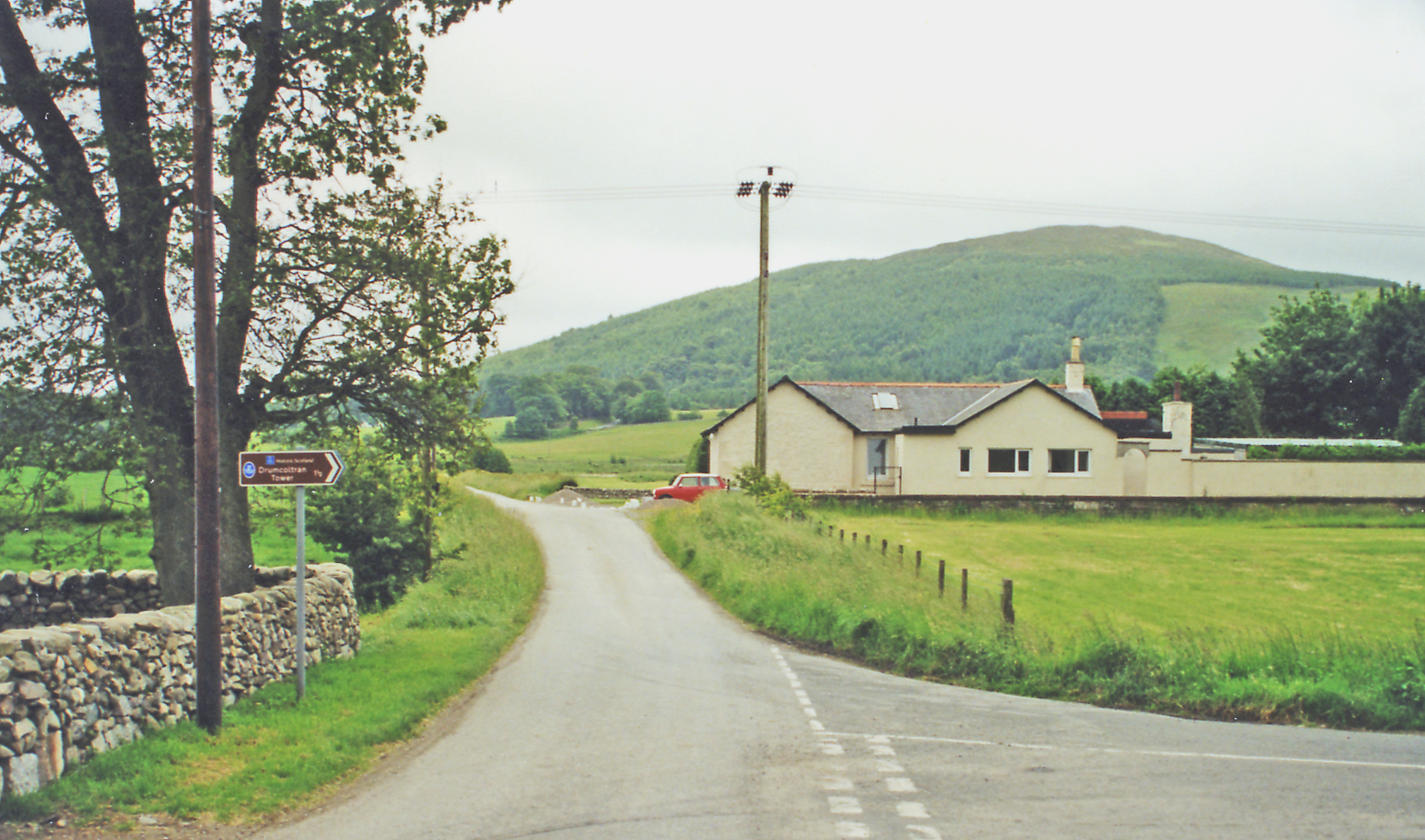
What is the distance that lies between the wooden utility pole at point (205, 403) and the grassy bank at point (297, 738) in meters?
0.59

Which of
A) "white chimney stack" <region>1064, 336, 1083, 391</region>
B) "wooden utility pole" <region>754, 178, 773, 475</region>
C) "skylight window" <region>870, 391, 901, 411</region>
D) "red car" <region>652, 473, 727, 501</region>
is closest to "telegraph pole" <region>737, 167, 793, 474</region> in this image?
"wooden utility pole" <region>754, 178, 773, 475</region>

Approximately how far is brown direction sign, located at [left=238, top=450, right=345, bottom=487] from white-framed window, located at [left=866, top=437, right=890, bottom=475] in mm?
38029

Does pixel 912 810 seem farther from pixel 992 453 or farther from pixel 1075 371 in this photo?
pixel 1075 371

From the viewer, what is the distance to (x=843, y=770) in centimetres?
895

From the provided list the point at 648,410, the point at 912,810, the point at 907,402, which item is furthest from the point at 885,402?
the point at 648,410

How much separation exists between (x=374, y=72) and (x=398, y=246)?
7.74 ft

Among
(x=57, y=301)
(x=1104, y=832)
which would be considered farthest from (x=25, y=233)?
(x=1104, y=832)

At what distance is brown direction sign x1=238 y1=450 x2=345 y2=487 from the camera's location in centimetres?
1126

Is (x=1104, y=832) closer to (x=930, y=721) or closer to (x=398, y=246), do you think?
(x=930, y=721)

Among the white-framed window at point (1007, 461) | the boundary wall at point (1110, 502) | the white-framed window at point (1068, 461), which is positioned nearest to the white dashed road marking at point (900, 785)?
the boundary wall at point (1110, 502)

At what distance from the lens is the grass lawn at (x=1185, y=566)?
67.2 ft

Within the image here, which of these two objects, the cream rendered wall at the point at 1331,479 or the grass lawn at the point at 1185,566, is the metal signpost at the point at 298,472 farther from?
the cream rendered wall at the point at 1331,479

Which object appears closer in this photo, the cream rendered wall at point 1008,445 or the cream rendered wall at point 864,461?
the cream rendered wall at point 1008,445

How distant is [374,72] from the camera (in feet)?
45.9
